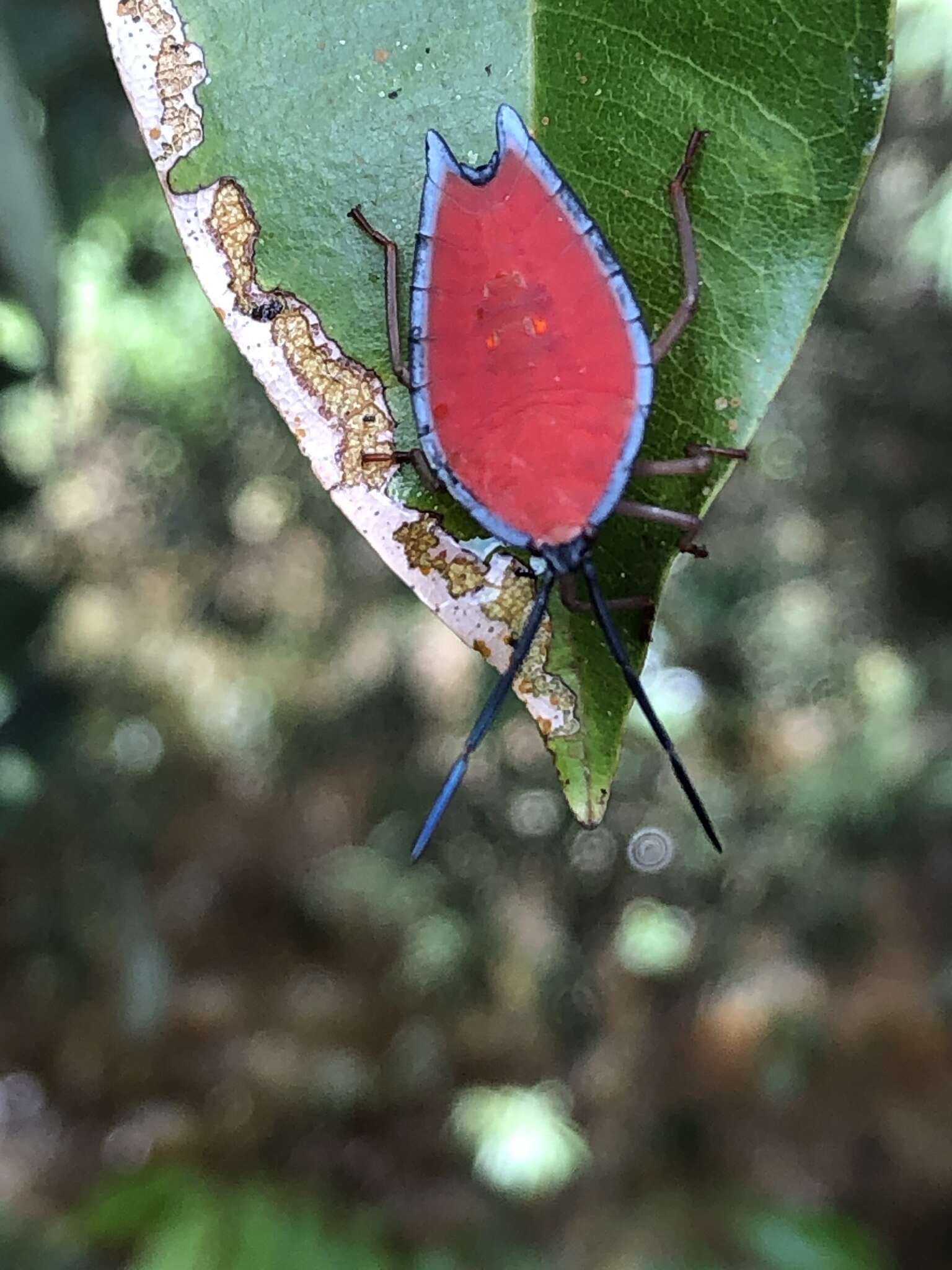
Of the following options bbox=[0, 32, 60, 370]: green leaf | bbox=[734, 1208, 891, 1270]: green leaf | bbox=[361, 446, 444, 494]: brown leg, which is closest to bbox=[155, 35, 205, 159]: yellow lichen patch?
bbox=[361, 446, 444, 494]: brown leg

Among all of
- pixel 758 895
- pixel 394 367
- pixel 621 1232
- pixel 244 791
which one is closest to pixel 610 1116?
pixel 621 1232

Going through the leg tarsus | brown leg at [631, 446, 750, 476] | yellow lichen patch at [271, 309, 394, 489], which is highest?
yellow lichen patch at [271, 309, 394, 489]

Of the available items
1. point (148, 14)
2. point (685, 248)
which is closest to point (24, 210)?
point (148, 14)

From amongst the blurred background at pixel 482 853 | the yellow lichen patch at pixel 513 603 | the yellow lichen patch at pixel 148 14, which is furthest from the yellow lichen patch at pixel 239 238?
the blurred background at pixel 482 853

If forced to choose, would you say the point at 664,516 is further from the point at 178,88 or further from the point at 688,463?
the point at 178,88

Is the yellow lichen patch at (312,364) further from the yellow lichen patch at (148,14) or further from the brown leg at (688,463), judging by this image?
the brown leg at (688,463)

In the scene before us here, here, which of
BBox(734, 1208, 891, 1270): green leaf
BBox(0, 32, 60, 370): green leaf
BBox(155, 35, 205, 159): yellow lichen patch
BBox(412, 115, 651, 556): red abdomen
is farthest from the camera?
BBox(734, 1208, 891, 1270): green leaf

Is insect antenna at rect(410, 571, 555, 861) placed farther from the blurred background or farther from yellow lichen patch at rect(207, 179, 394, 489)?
the blurred background
